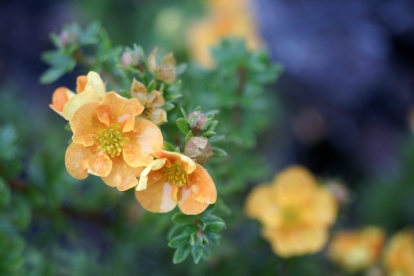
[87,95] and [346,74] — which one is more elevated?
[346,74]

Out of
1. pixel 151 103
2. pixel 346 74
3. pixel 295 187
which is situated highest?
pixel 346 74

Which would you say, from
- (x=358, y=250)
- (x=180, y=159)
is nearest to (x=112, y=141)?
(x=180, y=159)

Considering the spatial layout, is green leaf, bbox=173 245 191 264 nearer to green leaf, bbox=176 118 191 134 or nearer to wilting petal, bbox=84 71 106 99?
green leaf, bbox=176 118 191 134

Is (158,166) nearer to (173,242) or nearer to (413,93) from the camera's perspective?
(173,242)

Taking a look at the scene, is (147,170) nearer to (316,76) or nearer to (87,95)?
(87,95)

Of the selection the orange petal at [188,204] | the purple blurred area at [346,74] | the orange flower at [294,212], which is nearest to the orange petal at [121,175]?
the orange petal at [188,204]

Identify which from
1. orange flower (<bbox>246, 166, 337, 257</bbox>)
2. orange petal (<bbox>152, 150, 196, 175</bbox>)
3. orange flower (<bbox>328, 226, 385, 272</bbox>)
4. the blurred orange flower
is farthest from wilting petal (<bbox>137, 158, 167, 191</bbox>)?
the blurred orange flower

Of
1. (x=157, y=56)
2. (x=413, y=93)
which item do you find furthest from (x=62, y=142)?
(x=413, y=93)
